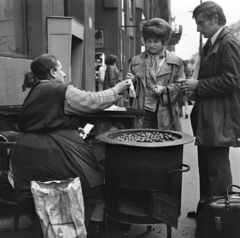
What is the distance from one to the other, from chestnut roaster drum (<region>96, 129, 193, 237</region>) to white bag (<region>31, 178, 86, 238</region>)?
31cm

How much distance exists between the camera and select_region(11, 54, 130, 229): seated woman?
2.80 metres

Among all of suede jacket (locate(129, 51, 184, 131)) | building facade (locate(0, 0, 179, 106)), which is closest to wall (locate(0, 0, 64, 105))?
building facade (locate(0, 0, 179, 106))

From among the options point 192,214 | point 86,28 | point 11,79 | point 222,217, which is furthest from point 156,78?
point 86,28

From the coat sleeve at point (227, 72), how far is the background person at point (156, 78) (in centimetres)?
62

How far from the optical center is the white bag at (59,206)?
273cm

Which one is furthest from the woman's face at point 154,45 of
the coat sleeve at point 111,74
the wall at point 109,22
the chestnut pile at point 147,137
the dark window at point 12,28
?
the wall at point 109,22

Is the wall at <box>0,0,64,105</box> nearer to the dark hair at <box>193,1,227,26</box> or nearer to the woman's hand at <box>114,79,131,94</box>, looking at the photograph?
the woman's hand at <box>114,79,131,94</box>

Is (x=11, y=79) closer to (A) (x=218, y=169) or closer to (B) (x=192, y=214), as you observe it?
(B) (x=192, y=214)

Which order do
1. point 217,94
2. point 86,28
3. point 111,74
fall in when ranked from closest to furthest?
point 217,94
point 86,28
point 111,74

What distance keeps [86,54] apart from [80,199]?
6.33 metres

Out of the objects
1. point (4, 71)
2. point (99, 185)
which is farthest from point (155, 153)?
point (4, 71)

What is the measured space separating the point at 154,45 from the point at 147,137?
122 centimetres

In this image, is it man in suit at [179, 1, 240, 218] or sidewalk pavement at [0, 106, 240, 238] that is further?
sidewalk pavement at [0, 106, 240, 238]

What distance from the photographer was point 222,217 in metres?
2.83
